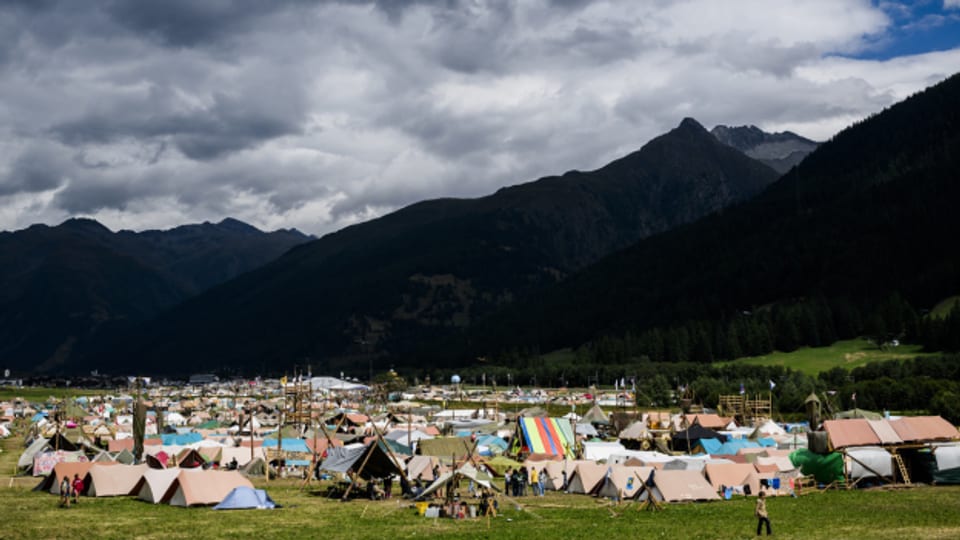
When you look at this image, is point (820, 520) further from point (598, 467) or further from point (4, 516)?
point (4, 516)

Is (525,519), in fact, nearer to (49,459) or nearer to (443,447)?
(443,447)

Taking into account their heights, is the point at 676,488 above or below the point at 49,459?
below

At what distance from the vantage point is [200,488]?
3794cm

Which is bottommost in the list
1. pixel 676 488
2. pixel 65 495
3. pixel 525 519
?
pixel 525 519

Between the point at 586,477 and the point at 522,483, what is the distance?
9.83 ft

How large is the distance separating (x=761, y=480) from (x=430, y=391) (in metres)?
142

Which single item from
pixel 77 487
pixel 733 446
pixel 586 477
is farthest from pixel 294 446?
pixel 733 446

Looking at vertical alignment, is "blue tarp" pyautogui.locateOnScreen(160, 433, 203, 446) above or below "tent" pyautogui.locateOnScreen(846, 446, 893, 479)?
above

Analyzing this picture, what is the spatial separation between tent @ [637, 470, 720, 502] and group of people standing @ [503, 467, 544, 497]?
574 centimetres

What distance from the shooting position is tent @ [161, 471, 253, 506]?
3762 cm

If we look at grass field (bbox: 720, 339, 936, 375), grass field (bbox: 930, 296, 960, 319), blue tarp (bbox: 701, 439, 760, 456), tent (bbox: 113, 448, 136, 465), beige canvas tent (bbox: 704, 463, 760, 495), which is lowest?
blue tarp (bbox: 701, 439, 760, 456)

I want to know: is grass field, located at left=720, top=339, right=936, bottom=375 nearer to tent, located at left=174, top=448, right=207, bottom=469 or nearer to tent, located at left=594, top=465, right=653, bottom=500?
tent, located at left=594, top=465, right=653, bottom=500

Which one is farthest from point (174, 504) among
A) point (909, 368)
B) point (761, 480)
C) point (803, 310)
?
point (803, 310)

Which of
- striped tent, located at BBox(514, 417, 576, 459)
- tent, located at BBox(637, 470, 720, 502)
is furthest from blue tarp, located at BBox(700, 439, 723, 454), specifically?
tent, located at BBox(637, 470, 720, 502)
